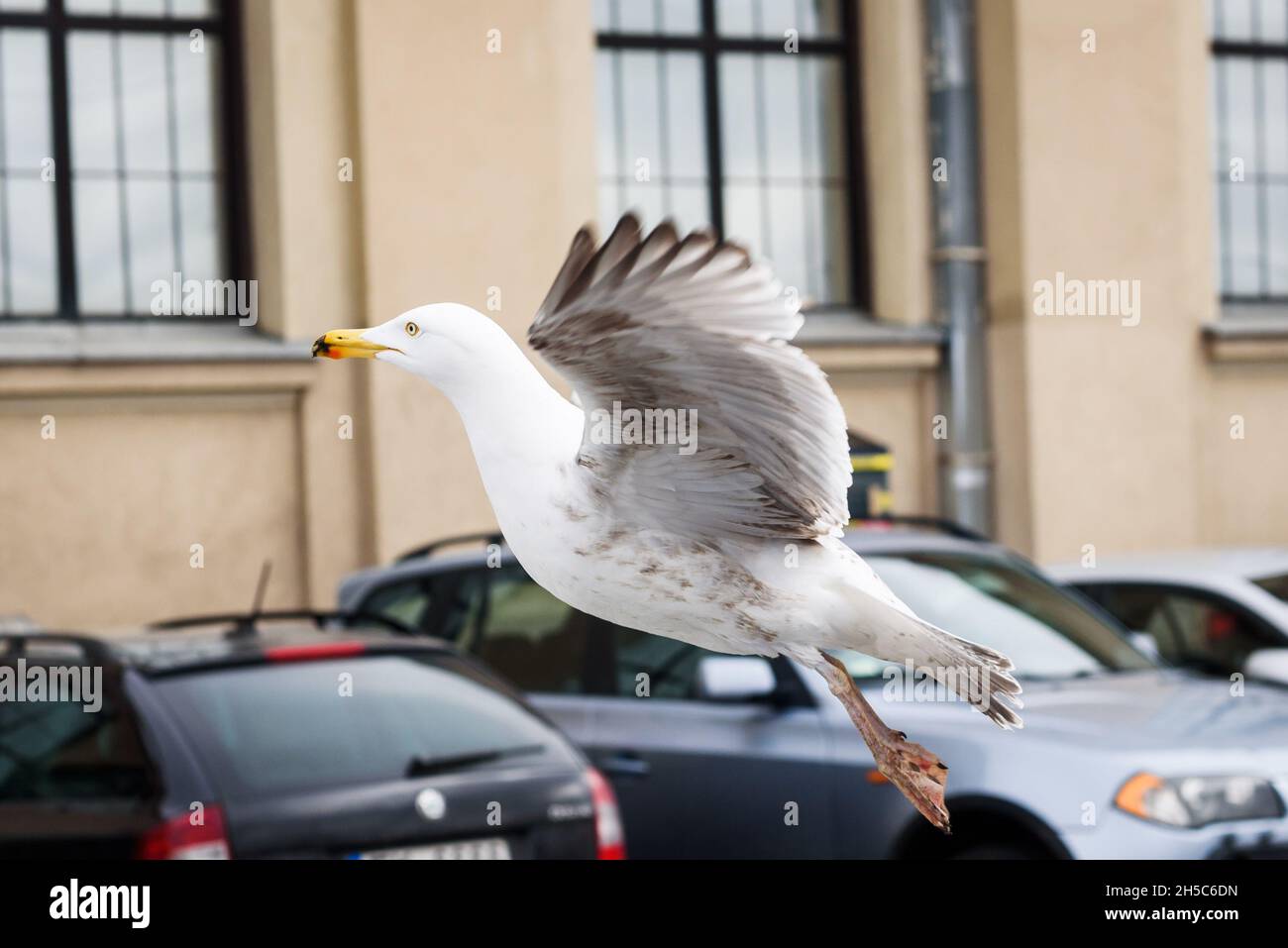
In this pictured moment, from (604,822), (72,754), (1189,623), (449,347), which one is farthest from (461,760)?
(449,347)

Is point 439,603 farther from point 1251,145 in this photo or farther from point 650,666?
point 1251,145

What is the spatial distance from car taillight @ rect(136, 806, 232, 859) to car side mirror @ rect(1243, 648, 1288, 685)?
353cm

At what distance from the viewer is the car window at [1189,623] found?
21.4 feet

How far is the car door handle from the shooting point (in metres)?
5.46

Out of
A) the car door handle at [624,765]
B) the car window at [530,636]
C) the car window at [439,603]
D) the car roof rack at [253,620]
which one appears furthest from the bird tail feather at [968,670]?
the car window at [439,603]

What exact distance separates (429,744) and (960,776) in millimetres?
1462

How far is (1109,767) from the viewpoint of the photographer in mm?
4512

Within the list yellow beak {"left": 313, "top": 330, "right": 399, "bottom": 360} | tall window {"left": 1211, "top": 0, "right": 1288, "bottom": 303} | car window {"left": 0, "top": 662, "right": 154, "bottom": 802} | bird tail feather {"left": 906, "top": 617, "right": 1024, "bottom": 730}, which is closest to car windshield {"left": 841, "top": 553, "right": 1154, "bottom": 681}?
car window {"left": 0, "top": 662, "right": 154, "bottom": 802}

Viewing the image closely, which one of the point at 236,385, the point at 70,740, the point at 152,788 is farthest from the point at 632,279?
the point at 236,385

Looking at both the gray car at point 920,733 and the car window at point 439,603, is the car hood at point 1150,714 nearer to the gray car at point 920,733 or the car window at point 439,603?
the gray car at point 920,733

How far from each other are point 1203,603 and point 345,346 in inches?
246
